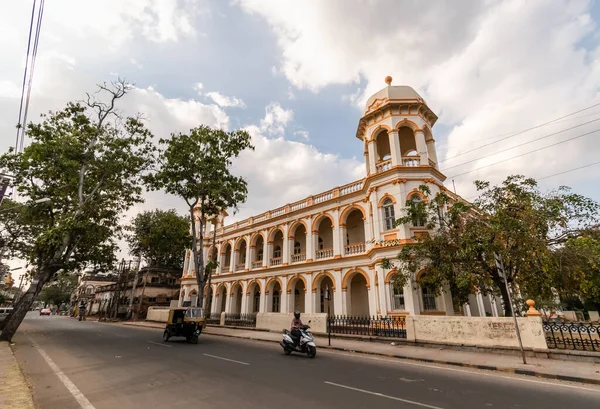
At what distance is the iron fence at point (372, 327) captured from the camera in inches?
531

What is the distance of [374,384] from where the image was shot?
640 cm

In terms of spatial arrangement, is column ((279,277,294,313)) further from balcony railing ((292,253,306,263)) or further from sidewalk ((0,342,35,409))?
sidewalk ((0,342,35,409))

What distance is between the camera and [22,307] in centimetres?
1424

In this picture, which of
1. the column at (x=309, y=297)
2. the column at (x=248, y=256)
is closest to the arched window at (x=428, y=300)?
the column at (x=309, y=297)

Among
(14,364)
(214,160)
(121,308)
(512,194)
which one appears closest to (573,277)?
(512,194)

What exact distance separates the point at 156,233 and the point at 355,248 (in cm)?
2383

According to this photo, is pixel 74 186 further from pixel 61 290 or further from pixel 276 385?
pixel 61 290

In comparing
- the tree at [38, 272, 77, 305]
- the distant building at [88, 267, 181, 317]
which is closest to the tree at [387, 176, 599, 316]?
the distant building at [88, 267, 181, 317]

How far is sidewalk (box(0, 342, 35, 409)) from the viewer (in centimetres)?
440

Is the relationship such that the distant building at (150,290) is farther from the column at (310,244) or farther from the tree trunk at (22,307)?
the column at (310,244)

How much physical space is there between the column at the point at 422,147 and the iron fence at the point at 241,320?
1586cm

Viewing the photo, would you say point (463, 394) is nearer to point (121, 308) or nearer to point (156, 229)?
point (156, 229)

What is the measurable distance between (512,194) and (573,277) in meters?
3.74

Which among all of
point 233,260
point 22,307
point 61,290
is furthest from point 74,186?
point 61,290
